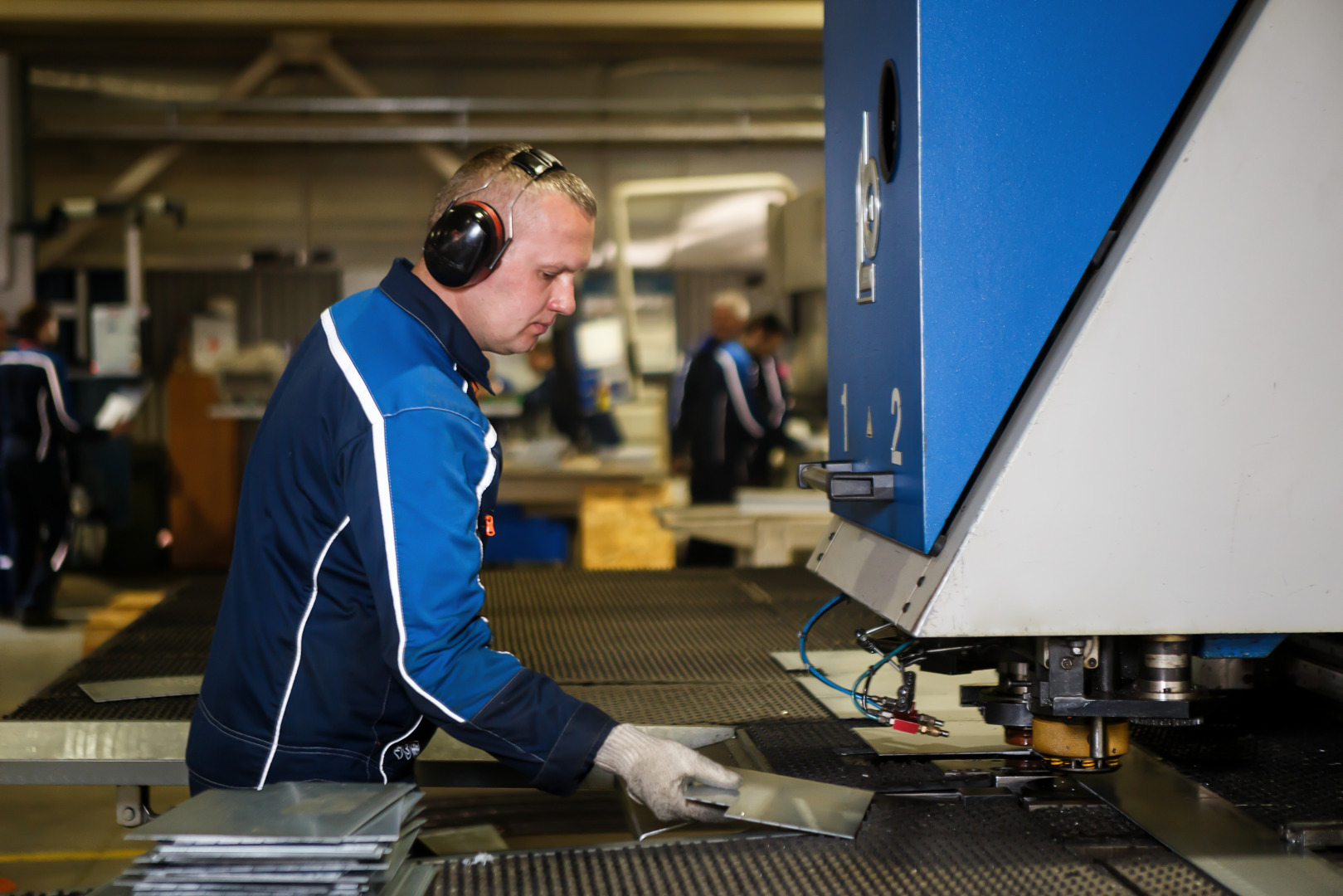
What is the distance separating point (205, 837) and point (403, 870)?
6.3 inches

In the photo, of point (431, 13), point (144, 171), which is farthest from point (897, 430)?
point (144, 171)

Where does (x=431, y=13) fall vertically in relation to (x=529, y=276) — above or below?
above

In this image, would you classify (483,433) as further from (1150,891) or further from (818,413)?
(818,413)

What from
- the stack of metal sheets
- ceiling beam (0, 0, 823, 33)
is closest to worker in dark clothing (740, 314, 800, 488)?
ceiling beam (0, 0, 823, 33)

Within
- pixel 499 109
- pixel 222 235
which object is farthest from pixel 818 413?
pixel 222 235

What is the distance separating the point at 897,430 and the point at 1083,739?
35cm

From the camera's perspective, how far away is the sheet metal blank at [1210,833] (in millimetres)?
905

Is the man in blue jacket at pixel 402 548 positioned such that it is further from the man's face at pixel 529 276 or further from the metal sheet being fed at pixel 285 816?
the metal sheet being fed at pixel 285 816

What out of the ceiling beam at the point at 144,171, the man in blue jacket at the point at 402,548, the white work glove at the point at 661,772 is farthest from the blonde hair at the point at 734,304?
the white work glove at the point at 661,772

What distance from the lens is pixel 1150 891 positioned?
2.87 feet

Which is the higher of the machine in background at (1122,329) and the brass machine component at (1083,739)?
the machine in background at (1122,329)

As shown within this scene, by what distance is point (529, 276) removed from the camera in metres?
1.17

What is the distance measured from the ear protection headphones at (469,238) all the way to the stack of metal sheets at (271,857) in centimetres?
52

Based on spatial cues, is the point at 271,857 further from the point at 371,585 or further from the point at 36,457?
the point at 36,457
